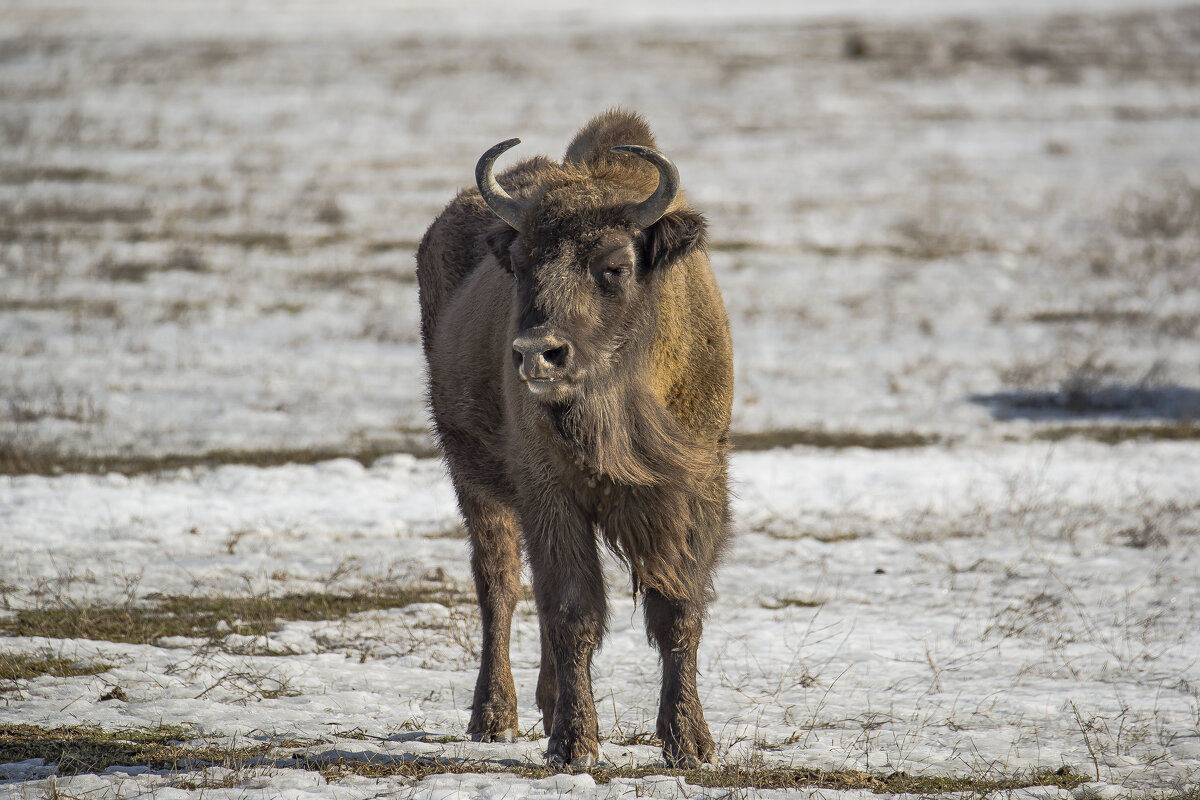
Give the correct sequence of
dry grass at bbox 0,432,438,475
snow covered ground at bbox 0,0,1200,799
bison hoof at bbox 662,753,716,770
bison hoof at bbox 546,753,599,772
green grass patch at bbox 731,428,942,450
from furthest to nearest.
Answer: green grass patch at bbox 731,428,942,450, dry grass at bbox 0,432,438,475, snow covered ground at bbox 0,0,1200,799, bison hoof at bbox 662,753,716,770, bison hoof at bbox 546,753,599,772

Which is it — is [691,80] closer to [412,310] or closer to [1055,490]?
[412,310]

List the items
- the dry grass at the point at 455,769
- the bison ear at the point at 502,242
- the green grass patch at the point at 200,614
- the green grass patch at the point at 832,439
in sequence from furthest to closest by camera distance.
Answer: the green grass patch at the point at 832,439, the green grass patch at the point at 200,614, the bison ear at the point at 502,242, the dry grass at the point at 455,769

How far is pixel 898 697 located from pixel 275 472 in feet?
18.3

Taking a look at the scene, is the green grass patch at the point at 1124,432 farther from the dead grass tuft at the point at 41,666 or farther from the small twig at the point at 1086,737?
the dead grass tuft at the point at 41,666

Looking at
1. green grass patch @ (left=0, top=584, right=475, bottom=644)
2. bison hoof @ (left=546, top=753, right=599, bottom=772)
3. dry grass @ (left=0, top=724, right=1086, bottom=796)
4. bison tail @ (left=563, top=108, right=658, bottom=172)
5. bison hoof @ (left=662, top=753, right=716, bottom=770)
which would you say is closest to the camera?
dry grass @ (left=0, top=724, right=1086, bottom=796)

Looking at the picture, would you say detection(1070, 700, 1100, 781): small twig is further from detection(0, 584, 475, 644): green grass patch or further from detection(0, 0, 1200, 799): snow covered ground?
detection(0, 584, 475, 644): green grass patch

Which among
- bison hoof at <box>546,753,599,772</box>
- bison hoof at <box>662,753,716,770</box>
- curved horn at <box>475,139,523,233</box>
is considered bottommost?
bison hoof at <box>662,753,716,770</box>

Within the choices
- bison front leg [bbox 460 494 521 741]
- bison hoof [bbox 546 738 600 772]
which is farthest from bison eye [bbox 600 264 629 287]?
bison hoof [bbox 546 738 600 772]

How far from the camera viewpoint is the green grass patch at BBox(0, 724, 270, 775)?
4285 mm

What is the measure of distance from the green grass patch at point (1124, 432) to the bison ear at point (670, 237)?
7.01 metres

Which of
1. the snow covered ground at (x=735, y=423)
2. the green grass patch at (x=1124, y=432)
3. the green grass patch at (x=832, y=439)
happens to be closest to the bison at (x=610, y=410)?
the snow covered ground at (x=735, y=423)

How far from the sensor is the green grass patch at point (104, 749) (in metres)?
4.29

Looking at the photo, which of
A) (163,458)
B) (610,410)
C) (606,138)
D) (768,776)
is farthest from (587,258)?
(163,458)

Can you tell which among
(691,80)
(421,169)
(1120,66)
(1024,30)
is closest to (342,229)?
(421,169)
